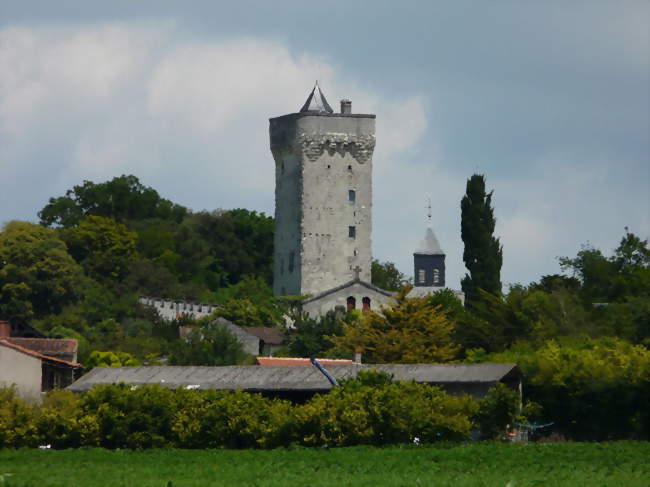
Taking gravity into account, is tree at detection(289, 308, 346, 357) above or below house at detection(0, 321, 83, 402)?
above

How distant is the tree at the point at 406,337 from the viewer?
64.4 metres

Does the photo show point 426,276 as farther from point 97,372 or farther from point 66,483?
point 66,483

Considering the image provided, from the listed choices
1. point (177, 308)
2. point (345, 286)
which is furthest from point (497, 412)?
point (177, 308)

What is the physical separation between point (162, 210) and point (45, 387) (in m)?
67.9

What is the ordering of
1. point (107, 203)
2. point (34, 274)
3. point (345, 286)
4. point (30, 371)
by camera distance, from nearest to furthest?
point (30, 371) < point (34, 274) < point (345, 286) < point (107, 203)

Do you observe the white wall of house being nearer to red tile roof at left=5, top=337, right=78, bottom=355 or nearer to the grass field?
red tile roof at left=5, top=337, right=78, bottom=355

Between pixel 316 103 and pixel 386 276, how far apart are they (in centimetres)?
2054

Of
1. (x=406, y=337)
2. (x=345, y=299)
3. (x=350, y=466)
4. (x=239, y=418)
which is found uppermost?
(x=345, y=299)

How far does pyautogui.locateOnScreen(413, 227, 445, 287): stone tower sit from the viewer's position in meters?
155

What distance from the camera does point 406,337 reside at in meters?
65.2

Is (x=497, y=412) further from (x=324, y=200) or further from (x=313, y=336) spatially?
(x=324, y=200)

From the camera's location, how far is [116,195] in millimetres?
120875

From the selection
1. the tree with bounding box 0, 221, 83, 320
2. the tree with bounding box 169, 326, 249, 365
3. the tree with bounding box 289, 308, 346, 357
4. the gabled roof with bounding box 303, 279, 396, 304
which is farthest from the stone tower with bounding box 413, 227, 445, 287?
the tree with bounding box 169, 326, 249, 365

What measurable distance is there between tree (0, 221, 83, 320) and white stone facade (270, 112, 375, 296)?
633 inches
